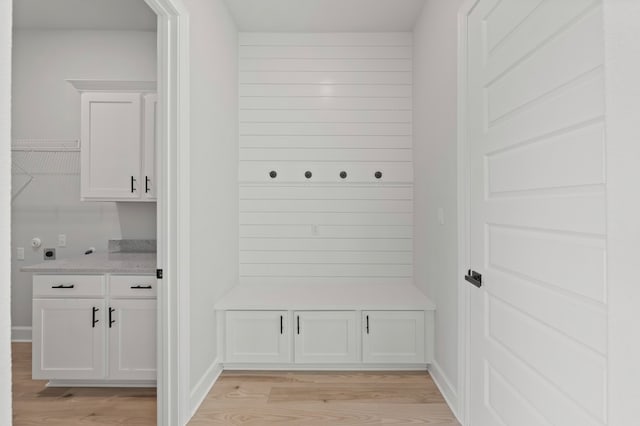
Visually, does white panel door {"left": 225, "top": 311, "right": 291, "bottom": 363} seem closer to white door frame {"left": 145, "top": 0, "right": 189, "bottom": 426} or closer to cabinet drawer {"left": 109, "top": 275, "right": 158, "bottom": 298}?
cabinet drawer {"left": 109, "top": 275, "right": 158, "bottom": 298}

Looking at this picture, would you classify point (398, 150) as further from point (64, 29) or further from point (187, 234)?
point (64, 29)

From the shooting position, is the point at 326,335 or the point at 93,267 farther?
the point at 326,335

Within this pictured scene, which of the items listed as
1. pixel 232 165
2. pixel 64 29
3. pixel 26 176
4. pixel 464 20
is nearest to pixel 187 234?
pixel 232 165

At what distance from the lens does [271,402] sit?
2.54m

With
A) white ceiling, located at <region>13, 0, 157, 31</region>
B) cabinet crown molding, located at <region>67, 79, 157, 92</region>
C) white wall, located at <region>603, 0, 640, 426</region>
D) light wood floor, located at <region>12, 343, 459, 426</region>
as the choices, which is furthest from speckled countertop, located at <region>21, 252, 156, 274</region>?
white wall, located at <region>603, 0, 640, 426</region>

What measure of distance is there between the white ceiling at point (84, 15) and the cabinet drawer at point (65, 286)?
2.11 m

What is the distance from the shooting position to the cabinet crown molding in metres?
2.89

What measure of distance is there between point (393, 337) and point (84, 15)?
359cm

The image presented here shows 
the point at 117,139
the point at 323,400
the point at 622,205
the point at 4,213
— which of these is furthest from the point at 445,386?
the point at 117,139

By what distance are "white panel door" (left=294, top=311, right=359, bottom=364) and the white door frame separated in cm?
100

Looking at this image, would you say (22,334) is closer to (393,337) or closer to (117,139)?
(117,139)

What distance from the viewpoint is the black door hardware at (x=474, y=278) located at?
2.00 metres

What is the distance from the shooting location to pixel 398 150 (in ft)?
11.7

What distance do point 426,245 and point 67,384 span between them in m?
2.75
